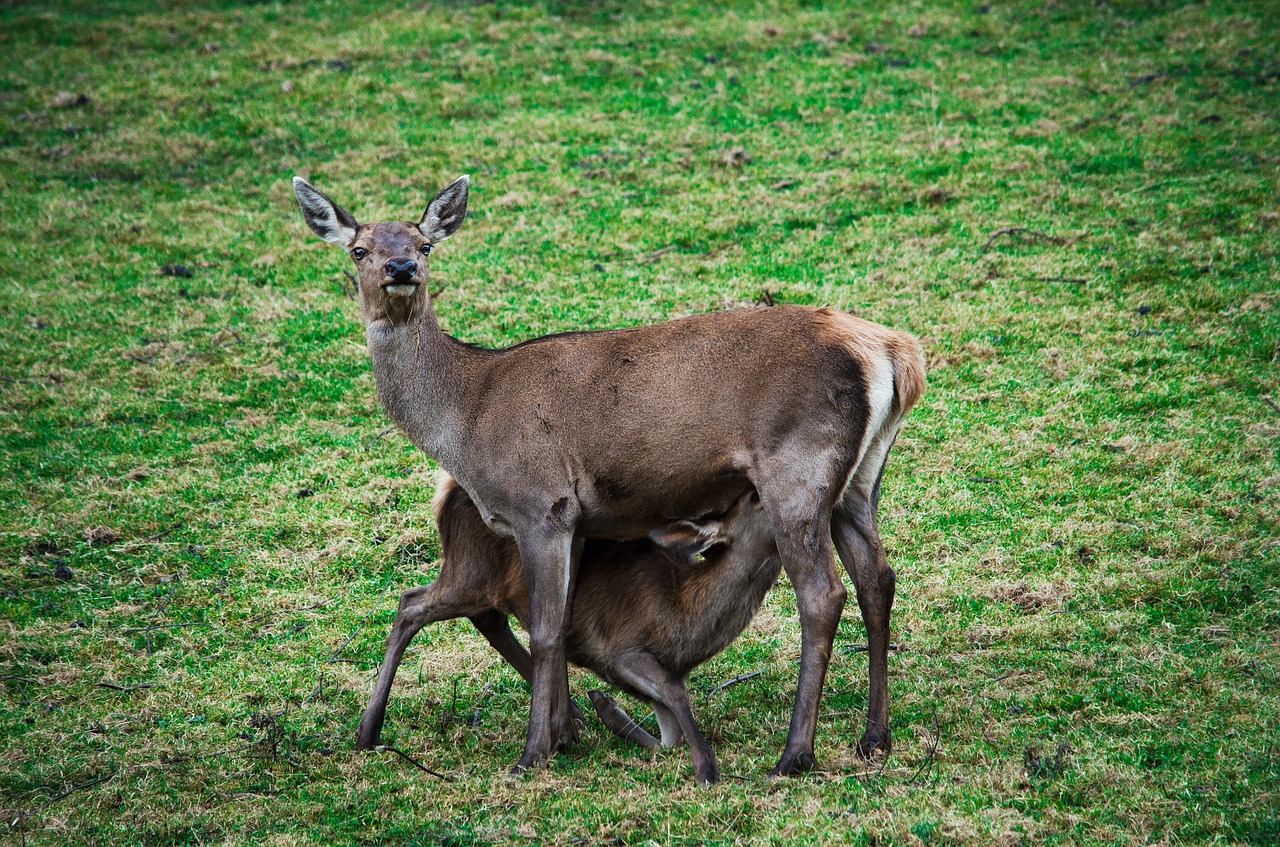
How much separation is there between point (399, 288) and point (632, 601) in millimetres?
2064

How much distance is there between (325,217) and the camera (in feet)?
22.7

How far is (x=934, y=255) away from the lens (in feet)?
38.4

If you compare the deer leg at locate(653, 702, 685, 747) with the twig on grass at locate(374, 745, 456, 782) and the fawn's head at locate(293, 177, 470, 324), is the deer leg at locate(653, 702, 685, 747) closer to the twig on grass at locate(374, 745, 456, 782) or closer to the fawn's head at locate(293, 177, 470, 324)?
the twig on grass at locate(374, 745, 456, 782)

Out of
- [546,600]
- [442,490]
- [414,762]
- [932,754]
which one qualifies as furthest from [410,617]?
[932,754]

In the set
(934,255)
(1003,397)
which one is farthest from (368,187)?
(1003,397)

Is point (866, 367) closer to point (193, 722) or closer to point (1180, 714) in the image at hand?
point (1180, 714)

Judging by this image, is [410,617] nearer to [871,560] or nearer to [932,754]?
[871,560]

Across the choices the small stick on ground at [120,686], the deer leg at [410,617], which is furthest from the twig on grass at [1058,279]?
the small stick on ground at [120,686]

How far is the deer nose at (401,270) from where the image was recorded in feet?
20.8

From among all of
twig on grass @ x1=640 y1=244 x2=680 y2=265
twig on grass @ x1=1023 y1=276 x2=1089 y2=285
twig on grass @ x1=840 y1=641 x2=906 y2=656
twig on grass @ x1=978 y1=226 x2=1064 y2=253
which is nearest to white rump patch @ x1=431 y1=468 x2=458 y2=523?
twig on grass @ x1=840 y1=641 x2=906 y2=656

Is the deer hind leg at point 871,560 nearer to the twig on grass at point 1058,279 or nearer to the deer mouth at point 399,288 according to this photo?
the deer mouth at point 399,288

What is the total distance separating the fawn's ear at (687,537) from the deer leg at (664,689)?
0.57 metres

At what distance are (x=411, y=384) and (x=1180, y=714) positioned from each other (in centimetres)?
416

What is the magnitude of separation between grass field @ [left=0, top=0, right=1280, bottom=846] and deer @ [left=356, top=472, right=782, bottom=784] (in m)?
0.31
